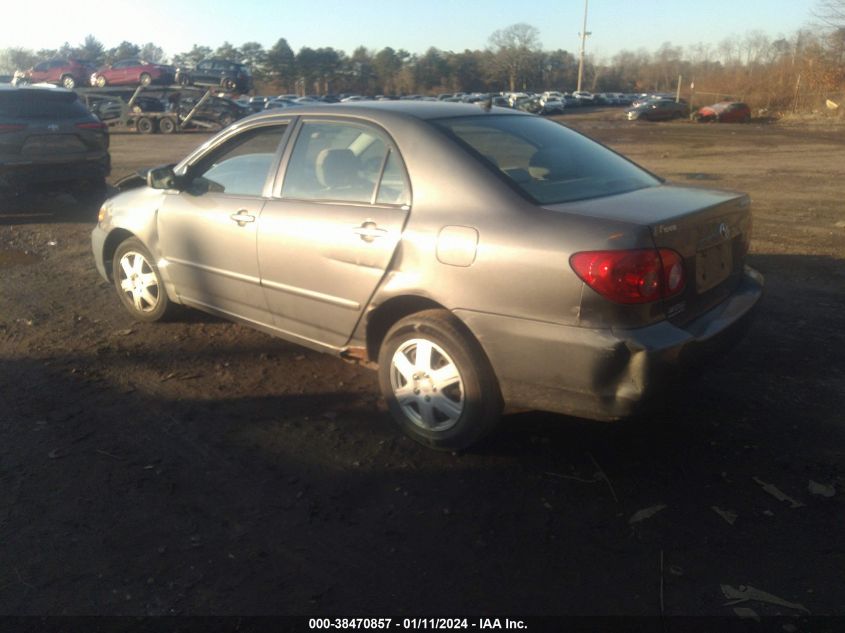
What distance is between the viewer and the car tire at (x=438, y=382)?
3.47 metres

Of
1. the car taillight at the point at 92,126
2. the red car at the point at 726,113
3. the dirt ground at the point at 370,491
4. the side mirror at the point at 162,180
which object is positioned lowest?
the dirt ground at the point at 370,491

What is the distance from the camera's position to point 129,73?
34.5 metres

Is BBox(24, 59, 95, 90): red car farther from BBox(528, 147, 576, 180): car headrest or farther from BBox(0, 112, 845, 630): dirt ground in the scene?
BBox(528, 147, 576, 180): car headrest

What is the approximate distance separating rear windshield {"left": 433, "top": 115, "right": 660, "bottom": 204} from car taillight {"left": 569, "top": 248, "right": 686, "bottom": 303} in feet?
1.62

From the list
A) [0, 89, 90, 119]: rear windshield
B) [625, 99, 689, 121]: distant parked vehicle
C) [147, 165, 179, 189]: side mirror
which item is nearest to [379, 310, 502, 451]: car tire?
[147, 165, 179, 189]: side mirror

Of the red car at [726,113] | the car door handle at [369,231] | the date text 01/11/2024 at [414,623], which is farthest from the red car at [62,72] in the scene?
the date text 01/11/2024 at [414,623]

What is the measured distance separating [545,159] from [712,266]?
107 cm

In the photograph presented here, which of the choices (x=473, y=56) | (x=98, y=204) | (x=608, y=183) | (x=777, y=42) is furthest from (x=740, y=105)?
(x=473, y=56)

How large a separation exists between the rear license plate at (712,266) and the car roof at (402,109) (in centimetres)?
154

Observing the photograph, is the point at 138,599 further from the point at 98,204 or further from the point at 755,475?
the point at 98,204

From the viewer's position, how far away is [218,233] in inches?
183

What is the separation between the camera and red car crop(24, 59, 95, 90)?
3741 cm

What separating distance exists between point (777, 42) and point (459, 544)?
266 ft

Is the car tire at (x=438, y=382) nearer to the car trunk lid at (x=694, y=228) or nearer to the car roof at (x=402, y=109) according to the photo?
the car trunk lid at (x=694, y=228)
